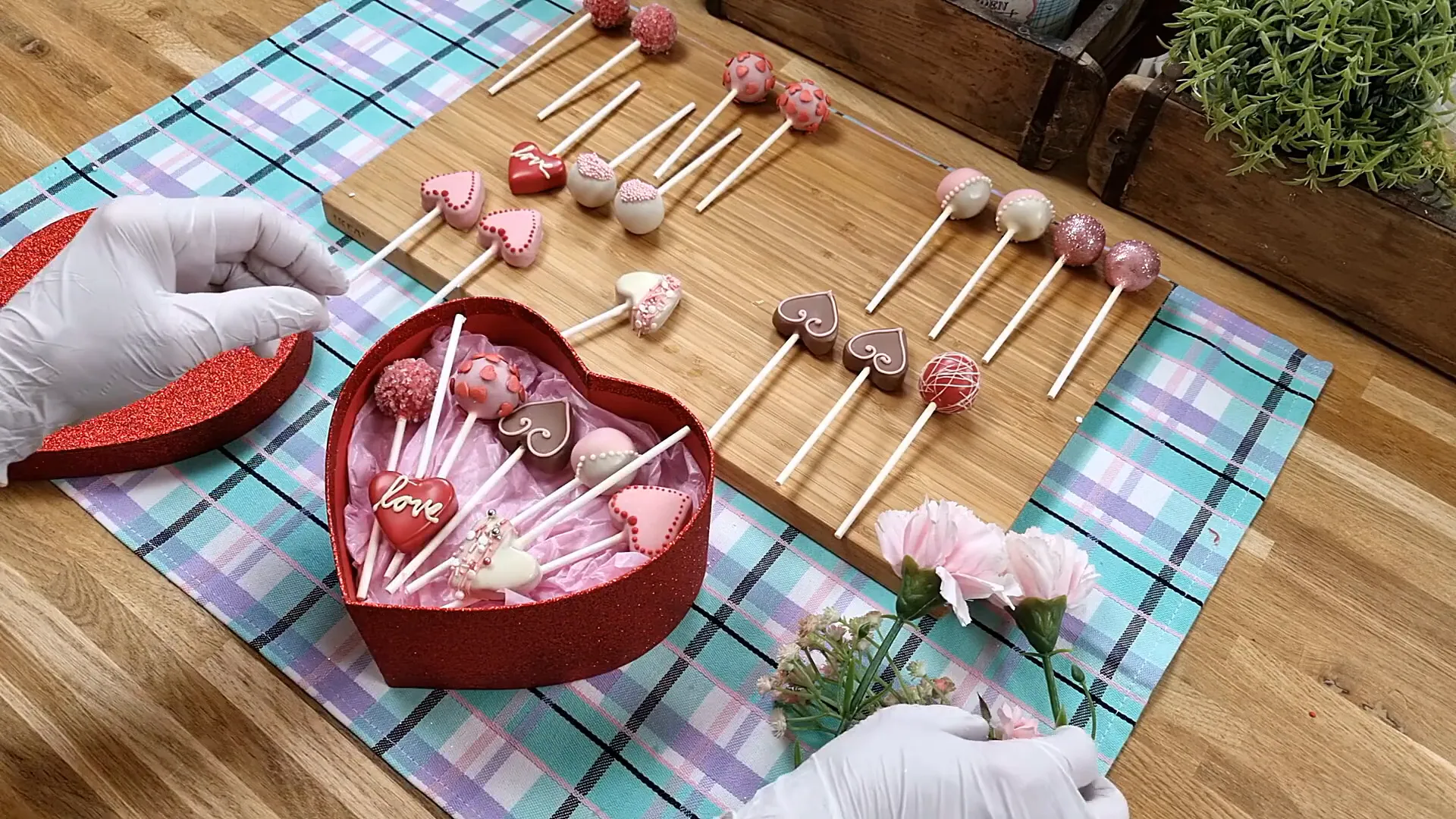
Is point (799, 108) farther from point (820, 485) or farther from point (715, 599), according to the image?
point (715, 599)

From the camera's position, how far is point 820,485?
166 centimetres

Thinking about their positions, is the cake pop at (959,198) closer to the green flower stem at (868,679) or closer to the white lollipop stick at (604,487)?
the white lollipop stick at (604,487)

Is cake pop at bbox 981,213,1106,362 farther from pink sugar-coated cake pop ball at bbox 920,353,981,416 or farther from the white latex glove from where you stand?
the white latex glove

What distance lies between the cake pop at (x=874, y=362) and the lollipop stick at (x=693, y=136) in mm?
510

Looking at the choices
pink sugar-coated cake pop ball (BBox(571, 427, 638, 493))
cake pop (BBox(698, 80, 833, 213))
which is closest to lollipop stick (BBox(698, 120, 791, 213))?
cake pop (BBox(698, 80, 833, 213))

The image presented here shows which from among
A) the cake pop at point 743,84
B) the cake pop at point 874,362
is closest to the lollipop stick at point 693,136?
the cake pop at point 743,84

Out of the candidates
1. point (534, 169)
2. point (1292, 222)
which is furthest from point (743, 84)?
point (1292, 222)

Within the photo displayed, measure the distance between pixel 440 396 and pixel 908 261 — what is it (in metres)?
0.84

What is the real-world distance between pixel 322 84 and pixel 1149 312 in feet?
5.34

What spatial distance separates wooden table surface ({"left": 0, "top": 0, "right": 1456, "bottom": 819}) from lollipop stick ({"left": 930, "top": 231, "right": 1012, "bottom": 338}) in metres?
0.58

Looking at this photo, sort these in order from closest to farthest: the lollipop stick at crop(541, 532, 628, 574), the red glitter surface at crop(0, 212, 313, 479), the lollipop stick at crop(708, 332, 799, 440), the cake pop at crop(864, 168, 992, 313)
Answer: the lollipop stick at crop(541, 532, 628, 574)
the red glitter surface at crop(0, 212, 313, 479)
the lollipop stick at crop(708, 332, 799, 440)
the cake pop at crop(864, 168, 992, 313)

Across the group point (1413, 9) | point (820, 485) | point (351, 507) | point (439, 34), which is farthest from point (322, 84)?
point (1413, 9)

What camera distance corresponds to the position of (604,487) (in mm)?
1473

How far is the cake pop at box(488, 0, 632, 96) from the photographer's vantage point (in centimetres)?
217
